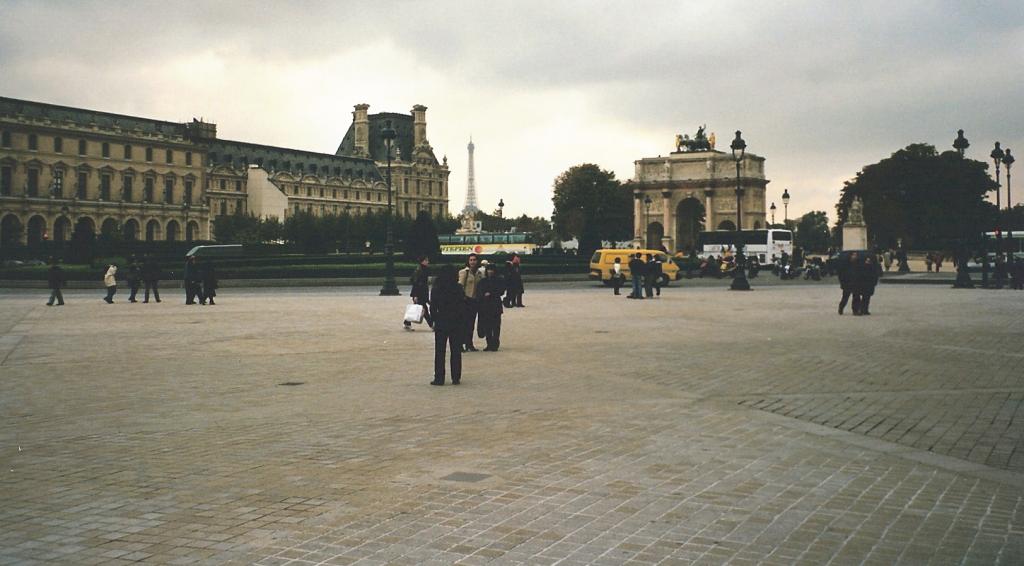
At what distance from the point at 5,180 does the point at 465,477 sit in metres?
109

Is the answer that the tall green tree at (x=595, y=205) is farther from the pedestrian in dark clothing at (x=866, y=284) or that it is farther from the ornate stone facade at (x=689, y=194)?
the pedestrian in dark clothing at (x=866, y=284)

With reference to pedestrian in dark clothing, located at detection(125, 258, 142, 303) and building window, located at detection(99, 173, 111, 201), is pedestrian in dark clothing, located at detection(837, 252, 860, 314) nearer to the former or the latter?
pedestrian in dark clothing, located at detection(125, 258, 142, 303)

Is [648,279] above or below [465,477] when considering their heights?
above

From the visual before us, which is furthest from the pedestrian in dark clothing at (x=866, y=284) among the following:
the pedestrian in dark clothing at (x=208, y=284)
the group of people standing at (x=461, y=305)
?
the pedestrian in dark clothing at (x=208, y=284)

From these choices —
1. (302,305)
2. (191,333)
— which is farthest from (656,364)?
(302,305)

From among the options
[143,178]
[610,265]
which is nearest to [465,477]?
[610,265]

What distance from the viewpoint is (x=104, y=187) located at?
111m

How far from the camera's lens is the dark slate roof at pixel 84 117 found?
102m

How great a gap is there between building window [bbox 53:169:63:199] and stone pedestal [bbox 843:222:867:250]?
84813 mm

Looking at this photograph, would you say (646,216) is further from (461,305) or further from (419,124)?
(461,305)

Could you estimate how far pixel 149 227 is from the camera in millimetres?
116312

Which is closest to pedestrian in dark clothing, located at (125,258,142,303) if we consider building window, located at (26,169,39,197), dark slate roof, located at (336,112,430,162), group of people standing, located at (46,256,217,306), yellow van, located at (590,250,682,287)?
group of people standing, located at (46,256,217,306)

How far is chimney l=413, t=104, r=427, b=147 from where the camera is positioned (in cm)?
18050

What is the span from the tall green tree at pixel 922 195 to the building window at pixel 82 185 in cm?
8880
